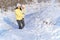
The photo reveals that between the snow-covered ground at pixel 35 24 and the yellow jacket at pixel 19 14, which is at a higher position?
the yellow jacket at pixel 19 14

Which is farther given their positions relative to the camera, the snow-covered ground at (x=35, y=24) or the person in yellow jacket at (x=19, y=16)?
the person in yellow jacket at (x=19, y=16)

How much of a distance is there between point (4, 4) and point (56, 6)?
90cm

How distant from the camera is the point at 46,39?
296 centimetres

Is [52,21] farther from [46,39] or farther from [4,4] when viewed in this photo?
[4,4]

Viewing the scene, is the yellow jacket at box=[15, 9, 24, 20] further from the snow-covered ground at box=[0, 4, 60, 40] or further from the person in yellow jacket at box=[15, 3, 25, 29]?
the snow-covered ground at box=[0, 4, 60, 40]

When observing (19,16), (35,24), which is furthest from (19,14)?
(35,24)

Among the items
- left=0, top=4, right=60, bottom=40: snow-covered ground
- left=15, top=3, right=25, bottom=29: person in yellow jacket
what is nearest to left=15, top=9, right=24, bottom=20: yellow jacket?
left=15, top=3, right=25, bottom=29: person in yellow jacket

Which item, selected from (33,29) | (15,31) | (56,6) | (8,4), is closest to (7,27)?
(15,31)

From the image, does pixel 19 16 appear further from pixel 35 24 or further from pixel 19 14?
pixel 35 24

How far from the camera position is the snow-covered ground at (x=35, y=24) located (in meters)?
3.08

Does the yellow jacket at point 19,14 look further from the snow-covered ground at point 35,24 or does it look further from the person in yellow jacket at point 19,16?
the snow-covered ground at point 35,24

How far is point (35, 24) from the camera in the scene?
3.48 meters

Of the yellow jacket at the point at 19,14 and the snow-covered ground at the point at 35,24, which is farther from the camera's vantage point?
the yellow jacket at the point at 19,14

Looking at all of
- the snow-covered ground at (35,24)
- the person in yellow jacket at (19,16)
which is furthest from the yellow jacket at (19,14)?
the snow-covered ground at (35,24)
